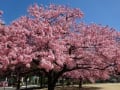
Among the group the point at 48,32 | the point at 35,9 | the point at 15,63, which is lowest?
the point at 15,63

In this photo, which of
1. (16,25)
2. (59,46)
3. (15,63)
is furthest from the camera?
(16,25)

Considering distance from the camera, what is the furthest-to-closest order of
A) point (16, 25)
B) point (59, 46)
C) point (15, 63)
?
point (16, 25), point (59, 46), point (15, 63)

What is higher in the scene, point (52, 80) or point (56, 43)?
point (56, 43)

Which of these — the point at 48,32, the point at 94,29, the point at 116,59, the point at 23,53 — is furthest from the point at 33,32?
the point at 116,59

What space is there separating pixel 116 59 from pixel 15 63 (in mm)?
8655

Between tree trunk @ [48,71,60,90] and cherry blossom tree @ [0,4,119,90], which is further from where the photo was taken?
tree trunk @ [48,71,60,90]

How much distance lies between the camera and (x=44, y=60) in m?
21.6

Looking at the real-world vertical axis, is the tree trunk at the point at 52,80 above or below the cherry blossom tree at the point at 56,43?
below

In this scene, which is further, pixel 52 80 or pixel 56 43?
pixel 52 80

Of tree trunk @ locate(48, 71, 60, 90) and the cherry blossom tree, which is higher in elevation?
the cherry blossom tree

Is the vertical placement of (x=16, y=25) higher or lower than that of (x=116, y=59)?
higher

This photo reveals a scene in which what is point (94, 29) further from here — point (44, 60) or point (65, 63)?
point (44, 60)

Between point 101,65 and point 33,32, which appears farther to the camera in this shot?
point 101,65

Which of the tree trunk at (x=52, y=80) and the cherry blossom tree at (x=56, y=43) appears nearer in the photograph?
the cherry blossom tree at (x=56, y=43)
